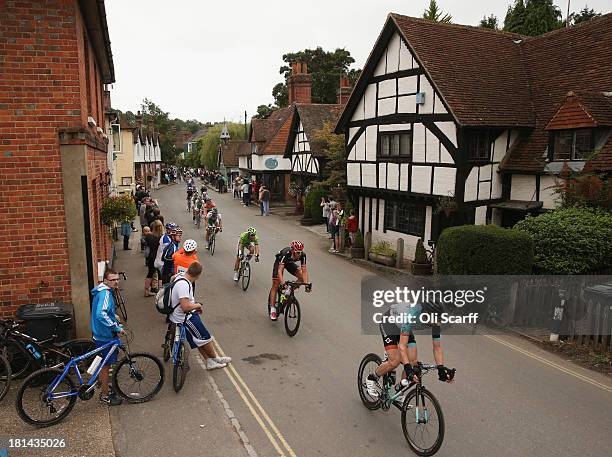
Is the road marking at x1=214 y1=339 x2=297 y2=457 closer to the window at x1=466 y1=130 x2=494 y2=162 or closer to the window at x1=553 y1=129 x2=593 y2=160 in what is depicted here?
the window at x1=466 y1=130 x2=494 y2=162

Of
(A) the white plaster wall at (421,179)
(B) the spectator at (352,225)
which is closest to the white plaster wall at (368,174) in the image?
(B) the spectator at (352,225)

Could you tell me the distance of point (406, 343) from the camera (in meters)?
5.56

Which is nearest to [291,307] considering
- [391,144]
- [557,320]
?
[557,320]

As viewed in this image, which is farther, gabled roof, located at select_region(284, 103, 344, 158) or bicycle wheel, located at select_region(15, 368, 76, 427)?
gabled roof, located at select_region(284, 103, 344, 158)

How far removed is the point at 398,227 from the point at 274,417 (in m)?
12.0

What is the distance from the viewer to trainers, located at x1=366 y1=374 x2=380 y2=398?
246 inches

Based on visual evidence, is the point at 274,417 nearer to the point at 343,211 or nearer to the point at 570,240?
the point at 570,240

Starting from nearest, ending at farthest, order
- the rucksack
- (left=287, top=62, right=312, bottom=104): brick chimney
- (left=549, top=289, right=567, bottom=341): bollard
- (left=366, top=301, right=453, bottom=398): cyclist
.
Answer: (left=366, top=301, right=453, bottom=398): cyclist
the rucksack
(left=549, top=289, right=567, bottom=341): bollard
(left=287, top=62, right=312, bottom=104): brick chimney

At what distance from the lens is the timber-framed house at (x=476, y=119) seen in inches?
529

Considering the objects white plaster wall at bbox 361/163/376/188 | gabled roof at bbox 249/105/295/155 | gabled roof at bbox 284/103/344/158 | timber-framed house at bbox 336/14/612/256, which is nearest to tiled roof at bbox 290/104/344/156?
gabled roof at bbox 284/103/344/158

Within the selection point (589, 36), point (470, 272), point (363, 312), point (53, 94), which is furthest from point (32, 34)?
point (589, 36)

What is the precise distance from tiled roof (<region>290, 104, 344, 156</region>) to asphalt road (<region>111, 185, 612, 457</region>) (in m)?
19.2

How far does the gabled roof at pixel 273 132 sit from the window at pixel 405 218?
20147 mm

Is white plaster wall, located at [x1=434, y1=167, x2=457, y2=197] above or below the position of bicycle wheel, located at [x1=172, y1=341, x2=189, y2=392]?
above
